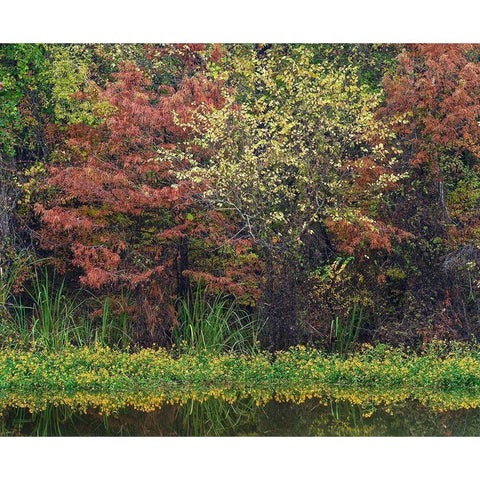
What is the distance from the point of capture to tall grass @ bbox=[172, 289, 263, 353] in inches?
602

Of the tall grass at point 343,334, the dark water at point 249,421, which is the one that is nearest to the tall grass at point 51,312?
the dark water at point 249,421

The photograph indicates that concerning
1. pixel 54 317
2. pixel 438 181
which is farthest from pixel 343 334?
pixel 54 317

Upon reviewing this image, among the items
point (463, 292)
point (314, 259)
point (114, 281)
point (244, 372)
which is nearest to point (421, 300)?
point (463, 292)

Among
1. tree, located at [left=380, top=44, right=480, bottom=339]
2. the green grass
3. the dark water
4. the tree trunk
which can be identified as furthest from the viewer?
tree, located at [left=380, top=44, right=480, bottom=339]

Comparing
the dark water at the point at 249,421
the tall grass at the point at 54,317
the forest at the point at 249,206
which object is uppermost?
the forest at the point at 249,206

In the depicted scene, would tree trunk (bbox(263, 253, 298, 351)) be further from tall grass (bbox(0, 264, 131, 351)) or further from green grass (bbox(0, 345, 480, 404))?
tall grass (bbox(0, 264, 131, 351))

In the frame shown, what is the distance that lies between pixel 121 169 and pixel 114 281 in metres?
1.85

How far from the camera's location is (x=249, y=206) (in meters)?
15.4

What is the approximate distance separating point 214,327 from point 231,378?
1298 mm

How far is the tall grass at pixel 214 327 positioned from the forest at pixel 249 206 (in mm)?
53

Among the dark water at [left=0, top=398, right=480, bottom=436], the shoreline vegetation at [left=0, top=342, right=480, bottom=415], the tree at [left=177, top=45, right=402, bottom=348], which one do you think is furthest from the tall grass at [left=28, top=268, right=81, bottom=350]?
the tree at [left=177, top=45, right=402, bottom=348]

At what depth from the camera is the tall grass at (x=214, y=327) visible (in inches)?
602

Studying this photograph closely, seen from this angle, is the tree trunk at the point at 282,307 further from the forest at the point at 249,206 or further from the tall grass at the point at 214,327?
the tall grass at the point at 214,327

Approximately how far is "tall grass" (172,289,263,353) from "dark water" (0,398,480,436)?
2362 millimetres
